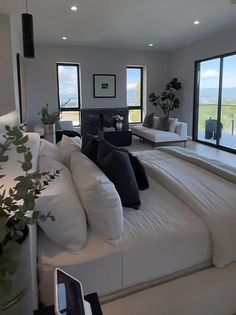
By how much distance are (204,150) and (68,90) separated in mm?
4391

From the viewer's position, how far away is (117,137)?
21.9 ft

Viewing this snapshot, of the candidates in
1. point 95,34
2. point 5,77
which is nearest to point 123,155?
point 5,77

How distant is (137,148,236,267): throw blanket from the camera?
158 cm

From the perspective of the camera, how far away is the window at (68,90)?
8.04 m

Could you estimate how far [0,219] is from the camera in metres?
0.52

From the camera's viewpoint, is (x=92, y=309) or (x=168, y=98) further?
(x=168, y=98)

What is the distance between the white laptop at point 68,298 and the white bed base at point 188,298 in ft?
1.61

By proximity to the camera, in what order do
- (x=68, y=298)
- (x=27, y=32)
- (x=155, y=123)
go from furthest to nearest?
(x=155, y=123), (x=27, y=32), (x=68, y=298)

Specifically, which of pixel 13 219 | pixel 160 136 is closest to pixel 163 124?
pixel 160 136

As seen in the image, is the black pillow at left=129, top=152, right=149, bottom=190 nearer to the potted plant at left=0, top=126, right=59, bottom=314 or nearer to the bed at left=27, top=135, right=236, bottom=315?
the bed at left=27, top=135, right=236, bottom=315

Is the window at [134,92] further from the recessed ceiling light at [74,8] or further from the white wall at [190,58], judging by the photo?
the recessed ceiling light at [74,8]

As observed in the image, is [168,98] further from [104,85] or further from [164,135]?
[164,135]

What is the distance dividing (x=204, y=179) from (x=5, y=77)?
4.31m

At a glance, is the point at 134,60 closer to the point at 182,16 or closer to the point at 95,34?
the point at 95,34
